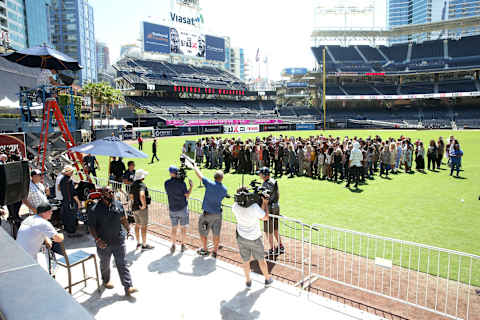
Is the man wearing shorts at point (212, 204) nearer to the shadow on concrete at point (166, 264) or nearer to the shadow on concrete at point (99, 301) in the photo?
the shadow on concrete at point (166, 264)

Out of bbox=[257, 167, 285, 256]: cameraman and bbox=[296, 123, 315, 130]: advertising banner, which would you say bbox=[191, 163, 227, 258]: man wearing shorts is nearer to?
bbox=[257, 167, 285, 256]: cameraman

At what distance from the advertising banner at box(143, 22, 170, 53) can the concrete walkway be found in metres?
71.0

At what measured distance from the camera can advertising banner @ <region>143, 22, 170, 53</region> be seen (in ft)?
225

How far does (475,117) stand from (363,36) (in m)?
32.3

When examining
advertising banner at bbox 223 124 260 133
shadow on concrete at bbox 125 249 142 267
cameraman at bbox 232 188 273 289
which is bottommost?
shadow on concrete at bbox 125 249 142 267

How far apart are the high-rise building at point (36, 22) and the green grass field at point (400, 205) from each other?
77.2m

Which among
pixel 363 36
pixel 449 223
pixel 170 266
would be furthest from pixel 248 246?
pixel 363 36

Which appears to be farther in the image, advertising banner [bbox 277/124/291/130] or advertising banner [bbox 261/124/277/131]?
advertising banner [bbox 277/124/291/130]

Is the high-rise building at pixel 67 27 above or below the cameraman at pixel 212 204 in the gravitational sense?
above

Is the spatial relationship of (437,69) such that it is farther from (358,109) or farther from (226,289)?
(226,289)

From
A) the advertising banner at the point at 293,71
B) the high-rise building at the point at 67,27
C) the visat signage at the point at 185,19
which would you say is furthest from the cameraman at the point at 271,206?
Result: the high-rise building at the point at 67,27

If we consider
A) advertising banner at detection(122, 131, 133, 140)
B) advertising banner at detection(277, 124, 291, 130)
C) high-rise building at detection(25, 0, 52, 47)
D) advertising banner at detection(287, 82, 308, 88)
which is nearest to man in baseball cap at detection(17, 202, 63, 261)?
advertising banner at detection(122, 131, 133, 140)

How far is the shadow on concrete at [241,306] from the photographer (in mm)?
4590

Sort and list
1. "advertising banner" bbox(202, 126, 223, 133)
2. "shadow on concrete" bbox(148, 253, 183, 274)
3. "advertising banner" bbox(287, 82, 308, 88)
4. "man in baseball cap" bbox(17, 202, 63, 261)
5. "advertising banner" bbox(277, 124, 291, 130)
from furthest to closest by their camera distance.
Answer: "advertising banner" bbox(287, 82, 308, 88), "advertising banner" bbox(277, 124, 291, 130), "advertising banner" bbox(202, 126, 223, 133), "shadow on concrete" bbox(148, 253, 183, 274), "man in baseball cap" bbox(17, 202, 63, 261)
